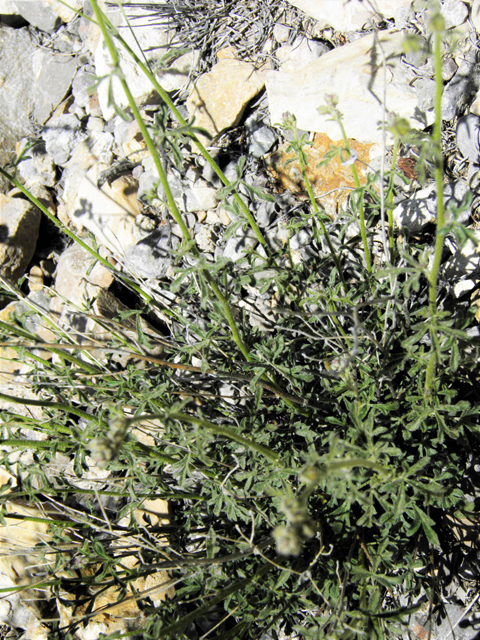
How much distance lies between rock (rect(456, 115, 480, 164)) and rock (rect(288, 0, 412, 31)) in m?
0.94

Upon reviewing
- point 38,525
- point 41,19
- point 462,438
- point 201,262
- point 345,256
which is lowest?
point 38,525

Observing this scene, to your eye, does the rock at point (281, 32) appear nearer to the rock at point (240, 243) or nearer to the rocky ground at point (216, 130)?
the rocky ground at point (216, 130)

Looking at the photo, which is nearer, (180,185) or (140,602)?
(140,602)

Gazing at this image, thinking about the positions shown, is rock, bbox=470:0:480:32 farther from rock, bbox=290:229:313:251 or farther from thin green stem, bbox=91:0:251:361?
thin green stem, bbox=91:0:251:361

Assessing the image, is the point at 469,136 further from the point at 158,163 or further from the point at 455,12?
the point at 158,163

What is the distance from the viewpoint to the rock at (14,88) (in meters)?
5.16

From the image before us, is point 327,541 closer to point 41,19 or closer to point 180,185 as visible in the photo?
point 180,185

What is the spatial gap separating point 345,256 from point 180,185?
1496 mm

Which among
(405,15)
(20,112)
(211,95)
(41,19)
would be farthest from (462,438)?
(41,19)

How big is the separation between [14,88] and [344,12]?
12.0 feet

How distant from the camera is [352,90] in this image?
328 cm

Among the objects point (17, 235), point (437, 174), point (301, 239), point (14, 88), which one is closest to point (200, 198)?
point (301, 239)

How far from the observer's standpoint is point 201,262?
73.7 inches

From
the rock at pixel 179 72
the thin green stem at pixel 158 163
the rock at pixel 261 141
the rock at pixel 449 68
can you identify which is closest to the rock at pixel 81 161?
the rock at pixel 179 72
